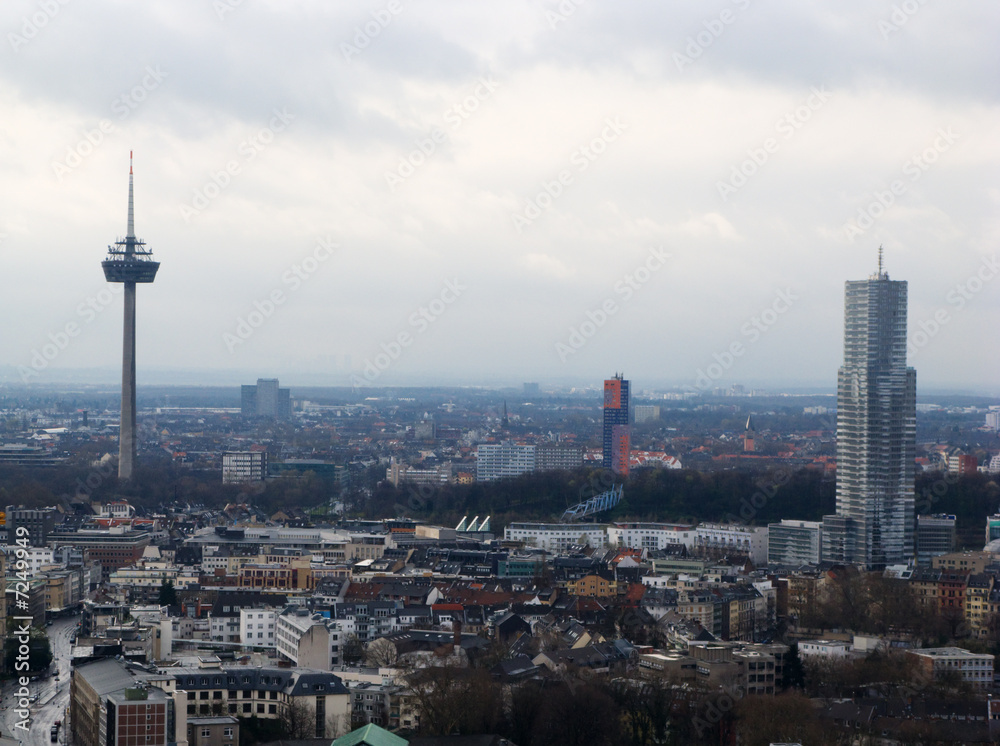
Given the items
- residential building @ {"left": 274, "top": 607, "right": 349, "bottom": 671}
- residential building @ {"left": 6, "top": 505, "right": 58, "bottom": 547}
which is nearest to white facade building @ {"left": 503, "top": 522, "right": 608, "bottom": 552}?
residential building @ {"left": 6, "top": 505, "right": 58, "bottom": 547}

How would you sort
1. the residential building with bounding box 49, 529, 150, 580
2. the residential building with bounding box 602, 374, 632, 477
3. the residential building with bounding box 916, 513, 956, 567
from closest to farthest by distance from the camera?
the residential building with bounding box 49, 529, 150, 580 < the residential building with bounding box 916, 513, 956, 567 < the residential building with bounding box 602, 374, 632, 477

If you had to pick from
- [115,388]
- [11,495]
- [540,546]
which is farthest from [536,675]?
[115,388]

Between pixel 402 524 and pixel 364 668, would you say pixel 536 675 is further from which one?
pixel 402 524

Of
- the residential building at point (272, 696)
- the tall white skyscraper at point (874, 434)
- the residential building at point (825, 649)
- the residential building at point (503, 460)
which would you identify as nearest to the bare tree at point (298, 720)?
the residential building at point (272, 696)

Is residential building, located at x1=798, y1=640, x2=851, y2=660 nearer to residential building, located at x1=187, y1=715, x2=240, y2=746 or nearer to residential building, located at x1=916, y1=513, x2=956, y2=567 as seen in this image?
residential building, located at x1=187, y1=715, x2=240, y2=746

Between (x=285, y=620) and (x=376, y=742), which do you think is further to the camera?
(x=285, y=620)
